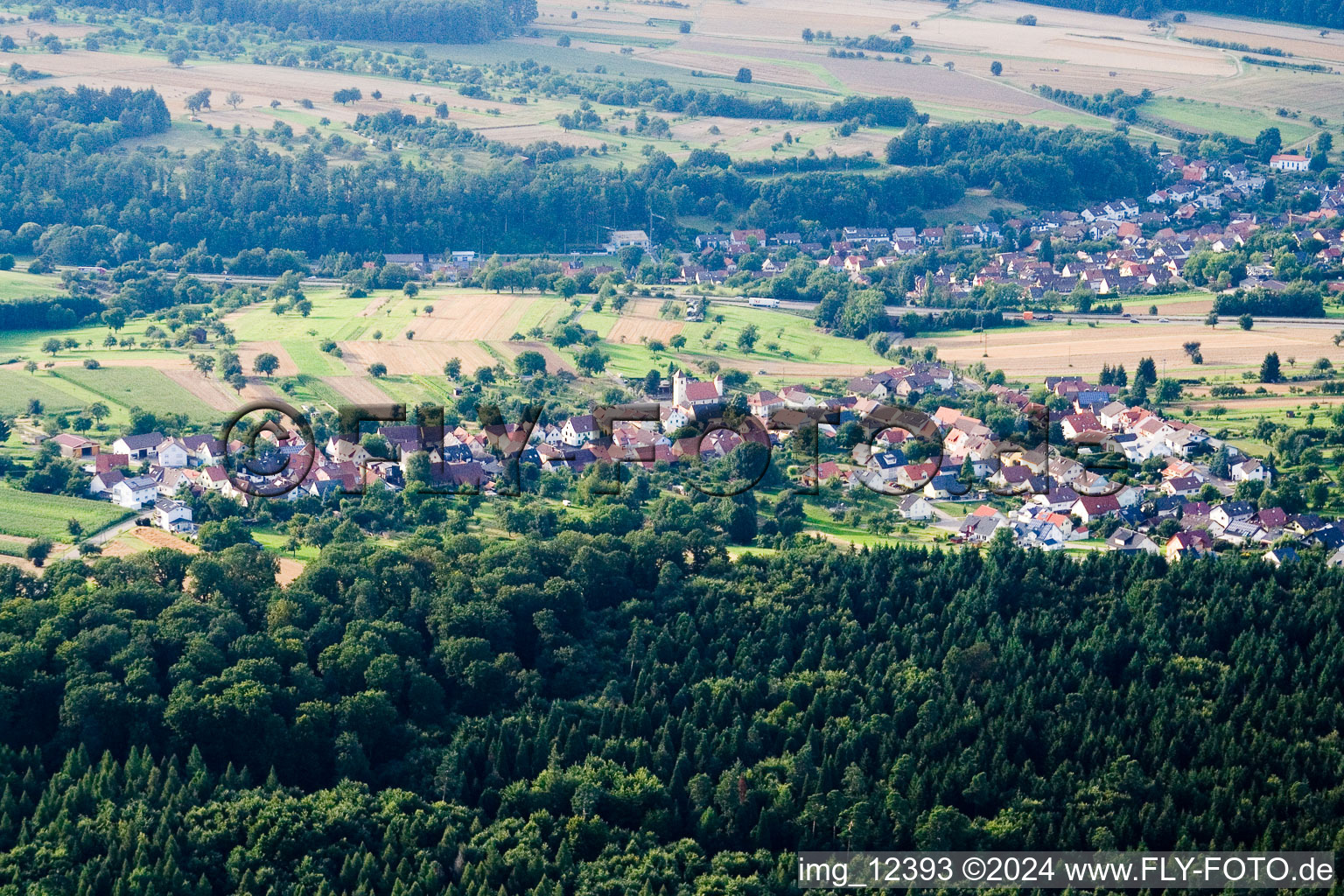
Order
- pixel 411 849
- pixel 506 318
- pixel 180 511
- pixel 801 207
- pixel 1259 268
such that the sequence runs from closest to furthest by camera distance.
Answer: pixel 411 849
pixel 180 511
pixel 506 318
pixel 1259 268
pixel 801 207

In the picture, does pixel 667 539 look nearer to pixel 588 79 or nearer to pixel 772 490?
pixel 772 490

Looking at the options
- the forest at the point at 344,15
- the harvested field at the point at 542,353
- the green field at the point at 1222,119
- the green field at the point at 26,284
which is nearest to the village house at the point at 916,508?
the harvested field at the point at 542,353

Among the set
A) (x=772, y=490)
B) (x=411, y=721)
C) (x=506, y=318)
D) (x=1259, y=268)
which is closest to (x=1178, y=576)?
(x=772, y=490)

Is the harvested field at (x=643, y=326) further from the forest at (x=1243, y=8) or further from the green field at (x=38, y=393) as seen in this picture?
the forest at (x=1243, y=8)

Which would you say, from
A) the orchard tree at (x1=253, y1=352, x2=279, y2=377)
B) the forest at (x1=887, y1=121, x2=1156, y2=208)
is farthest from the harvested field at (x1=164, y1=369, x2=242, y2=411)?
the forest at (x1=887, y1=121, x2=1156, y2=208)

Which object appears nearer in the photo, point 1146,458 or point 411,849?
point 411,849

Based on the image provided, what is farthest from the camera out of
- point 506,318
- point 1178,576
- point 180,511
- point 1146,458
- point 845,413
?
point 506,318

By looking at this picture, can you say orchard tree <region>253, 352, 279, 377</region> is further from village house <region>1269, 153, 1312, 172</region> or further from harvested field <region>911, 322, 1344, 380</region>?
village house <region>1269, 153, 1312, 172</region>

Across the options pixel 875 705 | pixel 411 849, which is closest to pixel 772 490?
pixel 875 705
